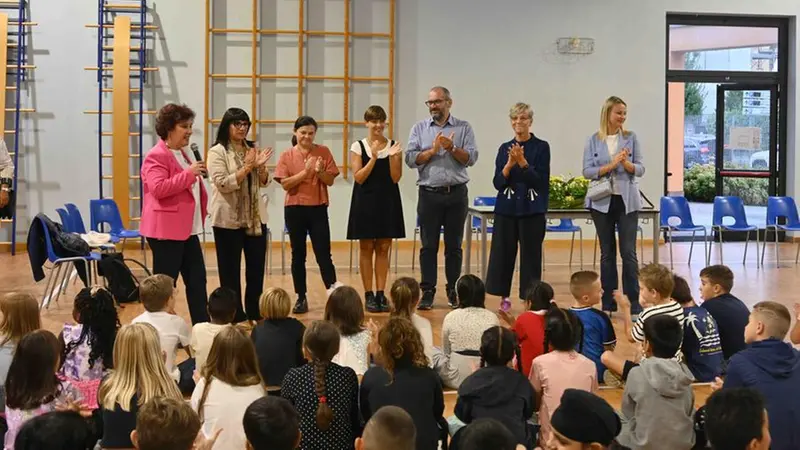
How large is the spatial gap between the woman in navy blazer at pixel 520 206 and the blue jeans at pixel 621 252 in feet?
1.52

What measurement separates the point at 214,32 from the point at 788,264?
250 inches

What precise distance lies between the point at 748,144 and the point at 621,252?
20.6 ft

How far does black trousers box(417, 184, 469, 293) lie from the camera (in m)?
6.20

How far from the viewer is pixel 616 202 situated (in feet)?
20.3

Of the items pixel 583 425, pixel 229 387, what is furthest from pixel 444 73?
pixel 583 425

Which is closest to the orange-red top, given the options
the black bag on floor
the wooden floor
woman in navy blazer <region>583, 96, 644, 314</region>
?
the wooden floor

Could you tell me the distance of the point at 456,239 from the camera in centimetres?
623

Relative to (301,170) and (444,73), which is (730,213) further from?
(301,170)

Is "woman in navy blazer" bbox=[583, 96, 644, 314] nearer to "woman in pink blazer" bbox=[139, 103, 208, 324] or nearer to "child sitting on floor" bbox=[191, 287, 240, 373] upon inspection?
"woman in pink blazer" bbox=[139, 103, 208, 324]

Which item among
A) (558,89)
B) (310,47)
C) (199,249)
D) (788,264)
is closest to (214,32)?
(310,47)

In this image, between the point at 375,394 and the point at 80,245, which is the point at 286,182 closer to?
the point at 80,245

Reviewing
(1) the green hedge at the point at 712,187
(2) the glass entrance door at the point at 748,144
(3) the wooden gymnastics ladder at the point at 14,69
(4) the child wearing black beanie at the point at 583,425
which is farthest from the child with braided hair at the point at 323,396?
(1) the green hedge at the point at 712,187

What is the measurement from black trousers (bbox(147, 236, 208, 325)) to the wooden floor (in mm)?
949

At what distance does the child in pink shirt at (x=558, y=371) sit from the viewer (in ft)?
10.8
